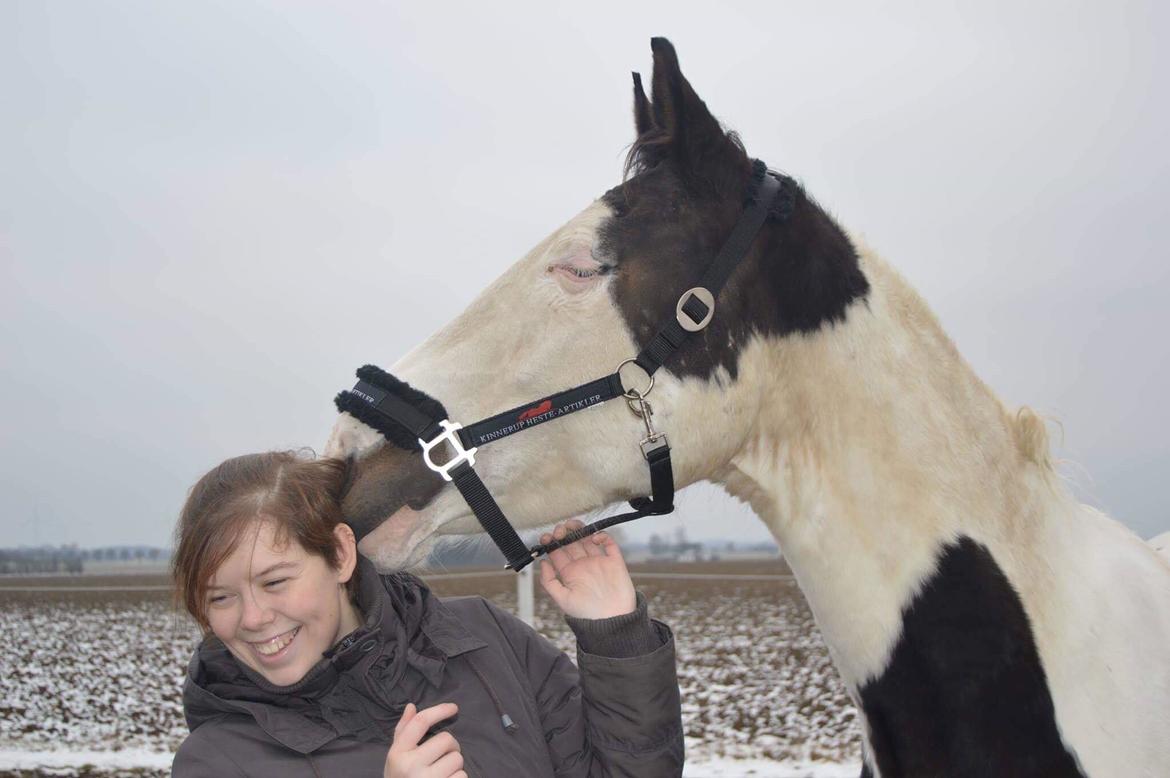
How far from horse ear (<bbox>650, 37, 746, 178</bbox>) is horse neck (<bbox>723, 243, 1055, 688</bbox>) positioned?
47 centimetres

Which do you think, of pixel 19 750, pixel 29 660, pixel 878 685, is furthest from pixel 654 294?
pixel 29 660

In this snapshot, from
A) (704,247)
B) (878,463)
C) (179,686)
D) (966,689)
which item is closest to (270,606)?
(704,247)

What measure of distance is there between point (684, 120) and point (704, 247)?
0.32m

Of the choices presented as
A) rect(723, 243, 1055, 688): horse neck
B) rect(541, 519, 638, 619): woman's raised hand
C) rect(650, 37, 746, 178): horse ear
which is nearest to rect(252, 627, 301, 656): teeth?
rect(541, 519, 638, 619): woman's raised hand

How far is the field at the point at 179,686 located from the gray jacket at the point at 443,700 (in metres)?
1.33

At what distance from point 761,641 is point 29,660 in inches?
417

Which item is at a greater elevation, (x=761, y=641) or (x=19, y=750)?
(x=19, y=750)

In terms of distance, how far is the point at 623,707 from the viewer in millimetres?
1896

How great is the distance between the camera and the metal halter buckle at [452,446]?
75.8 inches

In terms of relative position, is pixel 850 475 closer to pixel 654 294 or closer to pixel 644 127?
pixel 654 294

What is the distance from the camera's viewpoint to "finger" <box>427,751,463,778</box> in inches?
58.9

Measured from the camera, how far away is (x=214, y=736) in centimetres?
168

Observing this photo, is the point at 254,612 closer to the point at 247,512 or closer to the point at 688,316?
the point at 247,512

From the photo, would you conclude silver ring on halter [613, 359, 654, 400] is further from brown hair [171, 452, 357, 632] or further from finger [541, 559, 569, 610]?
brown hair [171, 452, 357, 632]
